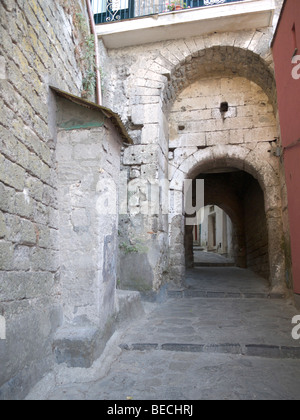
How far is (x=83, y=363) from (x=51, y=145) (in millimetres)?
1647

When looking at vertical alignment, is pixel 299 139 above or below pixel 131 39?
below

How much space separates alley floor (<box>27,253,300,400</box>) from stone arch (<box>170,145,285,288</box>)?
3.80ft

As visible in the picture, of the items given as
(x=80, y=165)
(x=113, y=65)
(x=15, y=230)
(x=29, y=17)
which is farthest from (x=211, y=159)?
(x=15, y=230)

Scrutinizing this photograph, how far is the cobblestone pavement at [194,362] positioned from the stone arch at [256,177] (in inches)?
45.5

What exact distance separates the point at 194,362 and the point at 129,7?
5.62 meters

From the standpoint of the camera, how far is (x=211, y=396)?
173cm

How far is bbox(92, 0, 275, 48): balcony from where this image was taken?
446cm

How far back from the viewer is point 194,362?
2.24 metres

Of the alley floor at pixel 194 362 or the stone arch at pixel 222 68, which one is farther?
the stone arch at pixel 222 68

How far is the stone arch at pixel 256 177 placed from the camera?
4.64 m
